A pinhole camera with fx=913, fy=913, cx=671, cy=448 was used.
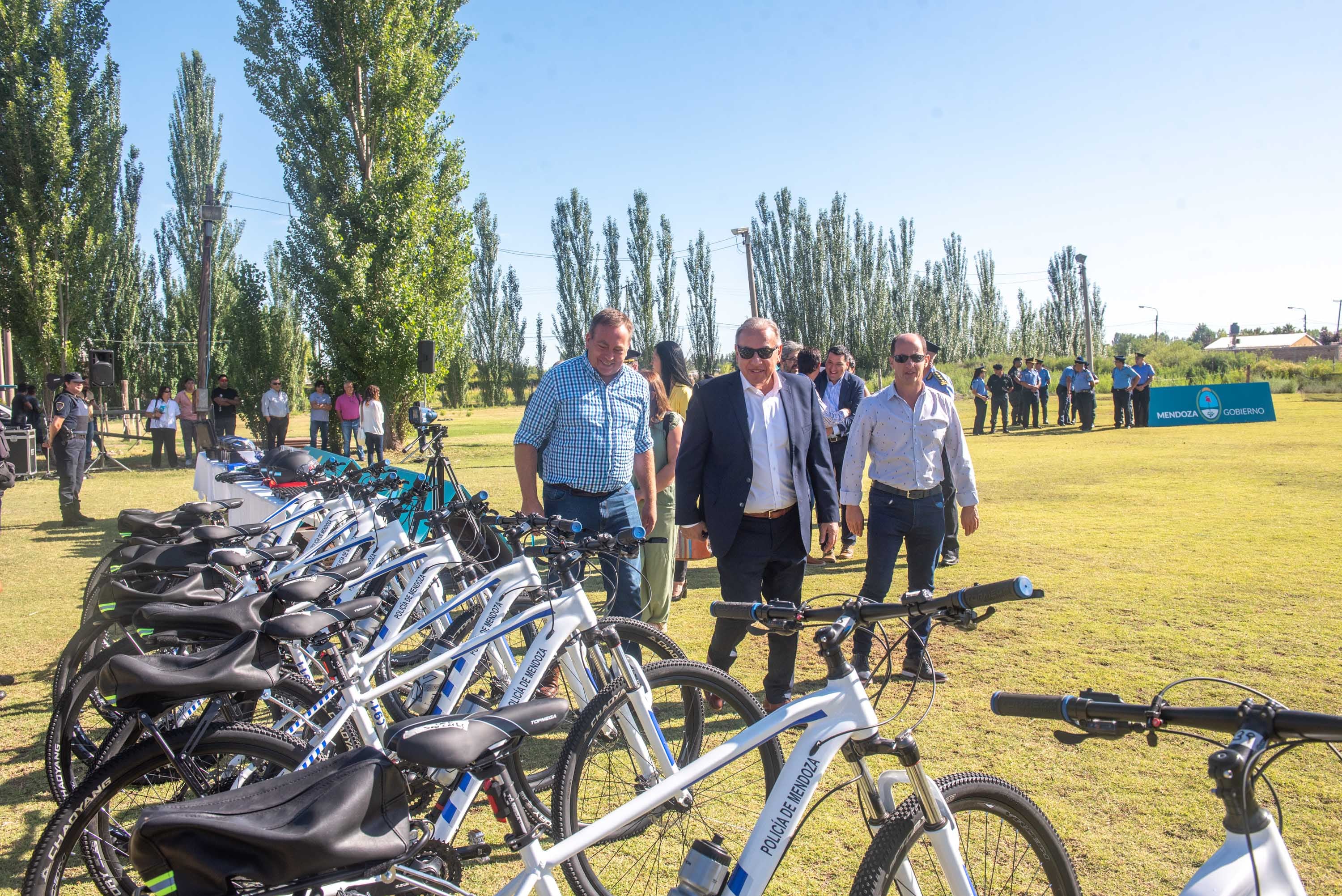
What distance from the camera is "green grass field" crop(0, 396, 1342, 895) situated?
11.2ft

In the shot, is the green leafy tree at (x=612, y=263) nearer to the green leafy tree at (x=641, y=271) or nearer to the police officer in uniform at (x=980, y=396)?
the green leafy tree at (x=641, y=271)

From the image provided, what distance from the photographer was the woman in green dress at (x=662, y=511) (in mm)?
5492

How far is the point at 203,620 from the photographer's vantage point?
126 inches

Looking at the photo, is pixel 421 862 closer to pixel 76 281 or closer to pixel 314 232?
pixel 314 232

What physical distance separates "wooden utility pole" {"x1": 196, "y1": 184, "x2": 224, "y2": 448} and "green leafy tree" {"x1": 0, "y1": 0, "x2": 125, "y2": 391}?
13.0 feet

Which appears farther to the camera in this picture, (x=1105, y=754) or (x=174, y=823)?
(x=1105, y=754)

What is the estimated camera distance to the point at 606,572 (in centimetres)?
452

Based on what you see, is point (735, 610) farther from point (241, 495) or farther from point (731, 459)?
point (241, 495)

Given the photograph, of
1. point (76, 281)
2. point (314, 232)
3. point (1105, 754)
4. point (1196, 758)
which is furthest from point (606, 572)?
point (76, 281)

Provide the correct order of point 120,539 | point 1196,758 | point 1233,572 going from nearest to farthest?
1. point 1196,758
2. point 120,539
3. point 1233,572

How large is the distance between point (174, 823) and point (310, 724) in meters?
1.46

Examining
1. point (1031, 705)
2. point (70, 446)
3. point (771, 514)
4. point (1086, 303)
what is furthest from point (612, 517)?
point (1086, 303)

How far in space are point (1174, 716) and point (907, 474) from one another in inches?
141

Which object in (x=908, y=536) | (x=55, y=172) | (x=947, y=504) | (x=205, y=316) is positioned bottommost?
(x=947, y=504)
